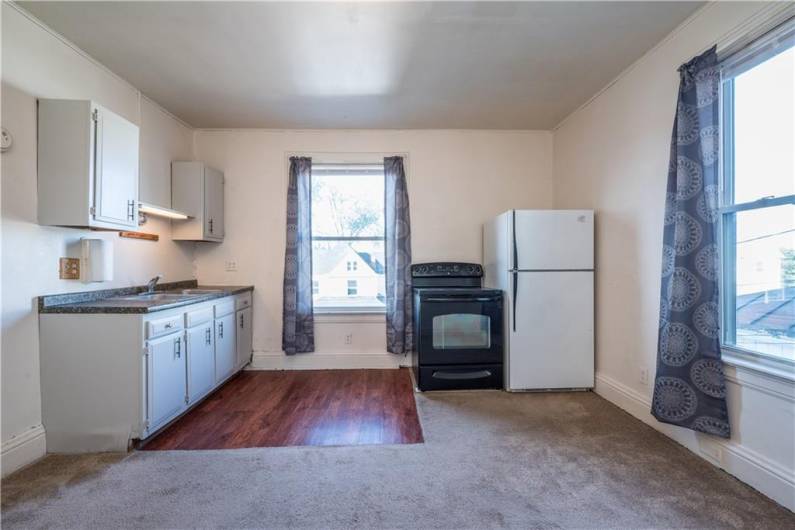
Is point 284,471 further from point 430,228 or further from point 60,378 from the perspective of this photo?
point 430,228

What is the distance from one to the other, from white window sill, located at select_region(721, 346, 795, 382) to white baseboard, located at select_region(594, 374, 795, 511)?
42cm

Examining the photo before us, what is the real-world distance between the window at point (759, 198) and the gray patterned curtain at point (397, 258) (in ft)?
7.87

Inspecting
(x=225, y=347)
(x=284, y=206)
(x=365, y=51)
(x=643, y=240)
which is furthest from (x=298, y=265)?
(x=643, y=240)

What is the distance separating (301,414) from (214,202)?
88.7 inches

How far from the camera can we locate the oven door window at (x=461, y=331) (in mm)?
3037

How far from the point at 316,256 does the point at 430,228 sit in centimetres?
129

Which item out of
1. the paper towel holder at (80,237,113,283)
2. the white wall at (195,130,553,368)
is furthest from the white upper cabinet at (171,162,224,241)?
the paper towel holder at (80,237,113,283)

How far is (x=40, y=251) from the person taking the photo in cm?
202

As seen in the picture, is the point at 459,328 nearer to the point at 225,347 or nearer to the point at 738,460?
the point at 738,460

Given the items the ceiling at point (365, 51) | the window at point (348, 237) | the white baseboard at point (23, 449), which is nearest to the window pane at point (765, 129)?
the ceiling at point (365, 51)

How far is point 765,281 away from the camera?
1.72 meters

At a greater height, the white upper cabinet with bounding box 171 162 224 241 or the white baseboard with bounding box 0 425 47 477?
the white upper cabinet with bounding box 171 162 224 241

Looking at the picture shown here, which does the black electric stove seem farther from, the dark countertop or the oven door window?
the dark countertop

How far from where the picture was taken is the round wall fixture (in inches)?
71.9
